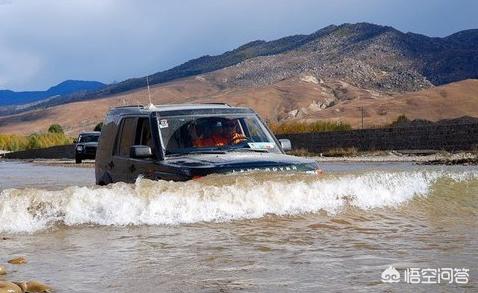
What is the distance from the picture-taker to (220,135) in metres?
9.74

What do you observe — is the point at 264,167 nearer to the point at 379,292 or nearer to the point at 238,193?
the point at 238,193

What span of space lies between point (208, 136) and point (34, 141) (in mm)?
88025

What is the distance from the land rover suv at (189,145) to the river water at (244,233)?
205 millimetres

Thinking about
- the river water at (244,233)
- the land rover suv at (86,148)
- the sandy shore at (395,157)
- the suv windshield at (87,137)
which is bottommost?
the sandy shore at (395,157)

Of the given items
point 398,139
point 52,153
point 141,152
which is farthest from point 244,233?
point 52,153

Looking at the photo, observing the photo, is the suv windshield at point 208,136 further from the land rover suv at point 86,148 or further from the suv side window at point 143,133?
the land rover suv at point 86,148

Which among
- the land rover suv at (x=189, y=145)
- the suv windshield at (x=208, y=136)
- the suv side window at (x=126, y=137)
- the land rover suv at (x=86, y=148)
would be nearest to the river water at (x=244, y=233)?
the land rover suv at (x=189, y=145)

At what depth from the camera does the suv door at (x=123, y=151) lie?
993 centimetres

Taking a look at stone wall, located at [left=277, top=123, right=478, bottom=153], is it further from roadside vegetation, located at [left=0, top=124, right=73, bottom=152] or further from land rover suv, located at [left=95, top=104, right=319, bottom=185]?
roadside vegetation, located at [left=0, top=124, right=73, bottom=152]

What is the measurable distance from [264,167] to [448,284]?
380 centimetres

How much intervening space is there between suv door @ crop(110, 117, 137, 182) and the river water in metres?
1.06

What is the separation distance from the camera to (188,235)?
7.46 m

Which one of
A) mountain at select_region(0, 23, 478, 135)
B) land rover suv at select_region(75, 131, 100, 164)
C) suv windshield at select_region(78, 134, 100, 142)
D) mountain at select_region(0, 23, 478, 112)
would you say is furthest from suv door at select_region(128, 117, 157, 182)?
mountain at select_region(0, 23, 478, 112)

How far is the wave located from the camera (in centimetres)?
839
